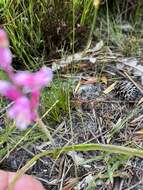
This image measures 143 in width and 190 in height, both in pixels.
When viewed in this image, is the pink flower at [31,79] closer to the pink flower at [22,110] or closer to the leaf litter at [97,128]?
the pink flower at [22,110]

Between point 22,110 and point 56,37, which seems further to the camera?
point 56,37

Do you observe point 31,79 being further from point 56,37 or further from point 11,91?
point 56,37

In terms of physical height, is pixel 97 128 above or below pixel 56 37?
below

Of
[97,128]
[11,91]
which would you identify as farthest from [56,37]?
[11,91]

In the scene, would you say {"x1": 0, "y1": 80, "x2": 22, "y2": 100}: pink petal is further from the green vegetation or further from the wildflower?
the green vegetation

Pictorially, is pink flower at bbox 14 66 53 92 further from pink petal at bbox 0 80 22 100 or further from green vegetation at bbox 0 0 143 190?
green vegetation at bbox 0 0 143 190

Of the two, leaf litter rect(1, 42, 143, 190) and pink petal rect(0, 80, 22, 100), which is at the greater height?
pink petal rect(0, 80, 22, 100)

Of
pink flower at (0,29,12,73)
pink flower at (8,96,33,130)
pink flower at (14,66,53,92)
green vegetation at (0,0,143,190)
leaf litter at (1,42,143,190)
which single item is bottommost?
leaf litter at (1,42,143,190)

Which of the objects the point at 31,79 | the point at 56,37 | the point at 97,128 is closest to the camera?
the point at 31,79

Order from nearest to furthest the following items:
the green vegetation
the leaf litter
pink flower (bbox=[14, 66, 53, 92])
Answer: pink flower (bbox=[14, 66, 53, 92])
the leaf litter
the green vegetation

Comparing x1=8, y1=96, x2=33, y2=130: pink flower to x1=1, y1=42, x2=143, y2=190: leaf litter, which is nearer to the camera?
x1=8, y1=96, x2=33, y2=130: pink flower

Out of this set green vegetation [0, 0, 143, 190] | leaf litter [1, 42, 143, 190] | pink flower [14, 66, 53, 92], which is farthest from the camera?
green vegetation [0, 0, 143, 190]

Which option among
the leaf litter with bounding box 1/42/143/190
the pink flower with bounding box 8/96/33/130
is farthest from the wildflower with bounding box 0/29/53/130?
the leaf litter with bounding box 1/42/143/190

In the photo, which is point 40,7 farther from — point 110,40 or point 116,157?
point 116,157
